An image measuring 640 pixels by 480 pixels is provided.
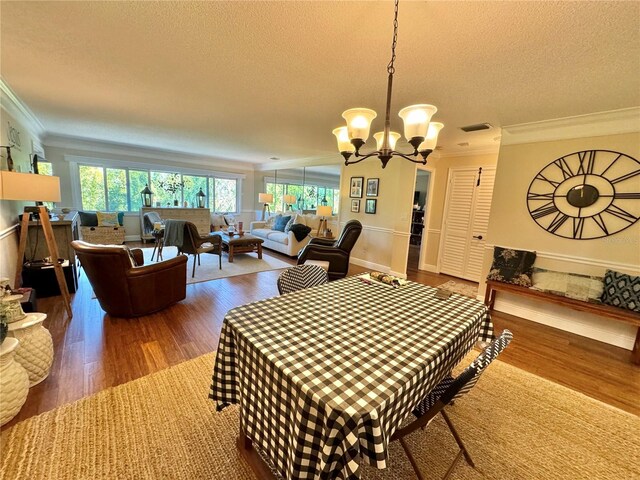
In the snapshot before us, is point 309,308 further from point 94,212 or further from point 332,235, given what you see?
point 94,212

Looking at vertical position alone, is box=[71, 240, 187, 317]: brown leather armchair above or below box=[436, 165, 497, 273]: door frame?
below

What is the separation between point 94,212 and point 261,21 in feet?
21.5

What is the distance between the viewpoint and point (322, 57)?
1.90 metres

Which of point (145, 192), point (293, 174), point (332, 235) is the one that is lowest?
point (332, 235)

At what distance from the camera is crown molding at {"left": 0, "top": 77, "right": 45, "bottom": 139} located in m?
2.75

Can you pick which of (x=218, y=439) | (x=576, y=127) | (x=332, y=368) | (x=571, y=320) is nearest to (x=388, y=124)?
(x=332, y=368)

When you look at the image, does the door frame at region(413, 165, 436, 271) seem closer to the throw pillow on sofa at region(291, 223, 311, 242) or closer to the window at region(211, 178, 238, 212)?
the throw pillow on sofa at region(291, 223, 311, 242)

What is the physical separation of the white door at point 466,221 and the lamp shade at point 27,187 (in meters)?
5.69

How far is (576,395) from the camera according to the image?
6.51 feet

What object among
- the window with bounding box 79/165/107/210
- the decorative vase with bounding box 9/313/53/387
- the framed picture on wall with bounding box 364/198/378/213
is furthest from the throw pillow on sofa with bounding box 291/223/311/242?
the window with bounding box 79/165/107/210

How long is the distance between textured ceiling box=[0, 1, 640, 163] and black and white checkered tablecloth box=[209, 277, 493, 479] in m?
1.66

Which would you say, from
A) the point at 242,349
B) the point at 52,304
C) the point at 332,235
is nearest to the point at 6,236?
the point at 52,304

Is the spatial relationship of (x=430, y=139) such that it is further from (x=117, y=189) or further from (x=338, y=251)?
(x=117, y=189)

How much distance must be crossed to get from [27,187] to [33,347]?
5.39 feet
